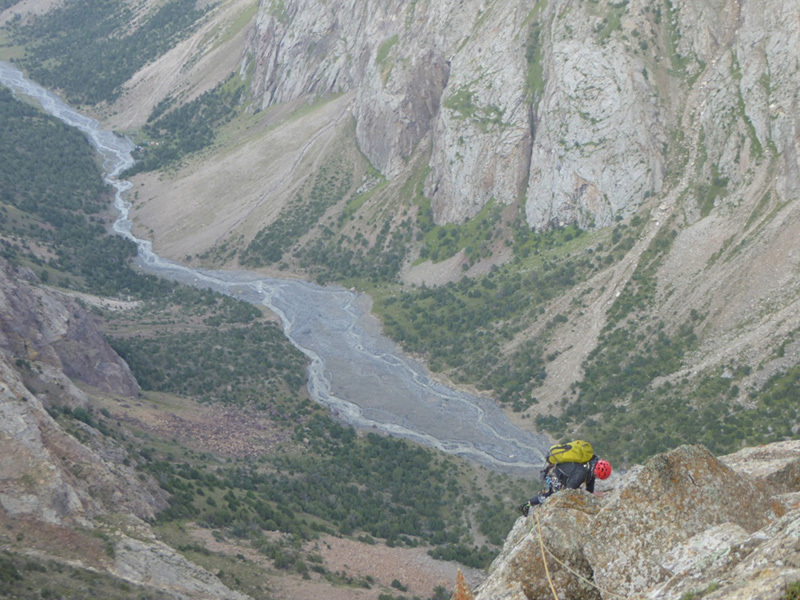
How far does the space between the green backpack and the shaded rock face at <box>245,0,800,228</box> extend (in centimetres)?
4954

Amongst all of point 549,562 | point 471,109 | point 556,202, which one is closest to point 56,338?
point 556,202

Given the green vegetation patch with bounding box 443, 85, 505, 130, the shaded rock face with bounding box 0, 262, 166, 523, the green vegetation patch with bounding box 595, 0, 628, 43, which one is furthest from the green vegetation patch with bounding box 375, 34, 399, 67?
the shaded rock face with bounding box 0, 262, 166, 523

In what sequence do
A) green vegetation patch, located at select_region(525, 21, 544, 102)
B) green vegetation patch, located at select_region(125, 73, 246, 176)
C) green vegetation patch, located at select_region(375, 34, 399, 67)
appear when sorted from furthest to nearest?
green vegetation patch, located at select_region(125, 73, 246, 176)
green vegetation patch, located at select_region(375, 34, 399, 67)
green vegetation patch, located at select_region(525, 21, 544, 102)

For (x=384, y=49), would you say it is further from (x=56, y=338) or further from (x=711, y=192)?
(x=56, y=338)

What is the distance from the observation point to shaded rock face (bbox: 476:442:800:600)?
10781 mm

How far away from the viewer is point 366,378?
6519cm

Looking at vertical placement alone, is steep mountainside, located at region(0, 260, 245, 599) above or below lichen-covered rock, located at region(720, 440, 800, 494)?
below

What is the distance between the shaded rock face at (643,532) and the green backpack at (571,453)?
79cm

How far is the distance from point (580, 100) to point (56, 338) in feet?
164

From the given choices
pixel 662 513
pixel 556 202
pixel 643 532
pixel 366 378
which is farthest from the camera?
pixel 556 202

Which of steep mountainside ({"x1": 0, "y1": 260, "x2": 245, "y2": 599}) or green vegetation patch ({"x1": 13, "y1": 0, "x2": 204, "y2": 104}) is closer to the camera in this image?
steep mountainside ({"x1": 0, "y1": 260, "x2": 245, "y2": 599})

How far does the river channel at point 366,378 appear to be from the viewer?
55.2 m

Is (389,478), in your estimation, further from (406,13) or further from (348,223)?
Result: (406,13)

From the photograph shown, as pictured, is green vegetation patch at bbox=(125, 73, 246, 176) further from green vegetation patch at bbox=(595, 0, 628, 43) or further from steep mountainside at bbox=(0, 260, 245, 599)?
steep mountainside at bbox=(0, 260, 245, 599)
